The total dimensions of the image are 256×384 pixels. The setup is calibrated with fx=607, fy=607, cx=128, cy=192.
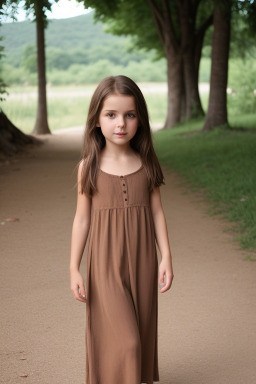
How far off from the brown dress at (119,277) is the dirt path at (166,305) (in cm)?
79

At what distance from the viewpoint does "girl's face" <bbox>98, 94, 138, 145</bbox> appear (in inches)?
117

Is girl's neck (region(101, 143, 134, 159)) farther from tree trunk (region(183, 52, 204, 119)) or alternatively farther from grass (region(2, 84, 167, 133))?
grass (region(2, 84, 167, 133))

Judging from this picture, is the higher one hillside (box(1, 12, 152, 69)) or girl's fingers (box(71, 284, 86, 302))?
hillside (box(1, 12, 152, 69))

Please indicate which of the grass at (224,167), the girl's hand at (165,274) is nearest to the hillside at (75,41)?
the grass at (224,167)

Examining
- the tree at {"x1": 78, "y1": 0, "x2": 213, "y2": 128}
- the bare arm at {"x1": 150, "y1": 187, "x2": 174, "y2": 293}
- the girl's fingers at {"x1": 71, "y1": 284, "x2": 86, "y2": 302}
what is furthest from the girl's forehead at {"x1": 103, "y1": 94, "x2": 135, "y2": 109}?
the tree at {"x1": 78, "y1": 0, "x2": 213, "y2": 128}

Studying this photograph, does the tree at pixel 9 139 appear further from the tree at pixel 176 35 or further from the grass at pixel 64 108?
the grass at pixel 64 108

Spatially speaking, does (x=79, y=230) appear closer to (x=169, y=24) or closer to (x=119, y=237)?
(x=119, y=237)

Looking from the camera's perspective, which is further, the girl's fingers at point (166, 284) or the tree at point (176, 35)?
the tree at point (176, 35)

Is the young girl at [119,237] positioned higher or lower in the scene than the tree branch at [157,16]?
lower

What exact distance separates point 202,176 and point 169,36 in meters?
13.5

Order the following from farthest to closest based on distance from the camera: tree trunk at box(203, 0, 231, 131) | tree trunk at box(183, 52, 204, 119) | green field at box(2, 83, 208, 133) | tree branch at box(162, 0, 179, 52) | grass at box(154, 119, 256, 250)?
green field at box(2, 83, 208, 133) → tree trunk at box(183, 52, 204, 119) → tree branch at box(162, 0, 179, 52) → tree trunk at box(203, 0, 231, 131) → grass at box(154, 119, 256, 250)

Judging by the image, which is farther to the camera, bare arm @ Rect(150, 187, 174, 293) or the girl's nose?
bare arm @ Rect(150, 187, 174, 293)

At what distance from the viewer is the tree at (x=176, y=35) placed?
22625 millimetres

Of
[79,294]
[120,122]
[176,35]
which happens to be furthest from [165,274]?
[176,35]
